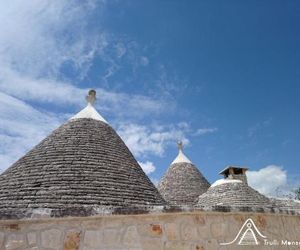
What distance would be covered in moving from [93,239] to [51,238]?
0.43 m

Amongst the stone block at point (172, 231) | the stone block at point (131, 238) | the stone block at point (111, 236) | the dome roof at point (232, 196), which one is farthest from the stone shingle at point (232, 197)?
the stone block at point (111, 236)

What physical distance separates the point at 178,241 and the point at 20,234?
5.65 feet

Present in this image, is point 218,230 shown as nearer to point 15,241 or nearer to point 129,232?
point 129,232

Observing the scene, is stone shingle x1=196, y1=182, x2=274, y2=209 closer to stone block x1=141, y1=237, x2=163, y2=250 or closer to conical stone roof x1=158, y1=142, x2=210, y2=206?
conical stone roof x1=158, y1=142, x2=210, y2=206

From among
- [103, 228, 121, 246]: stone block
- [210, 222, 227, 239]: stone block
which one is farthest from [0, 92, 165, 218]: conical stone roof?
[210, 222, 227, 239]: stone block

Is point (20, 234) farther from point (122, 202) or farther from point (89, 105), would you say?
point (89, 105)

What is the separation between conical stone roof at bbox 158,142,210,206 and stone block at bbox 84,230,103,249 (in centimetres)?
891

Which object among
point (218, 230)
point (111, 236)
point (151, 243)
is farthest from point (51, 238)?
point (218, 230)

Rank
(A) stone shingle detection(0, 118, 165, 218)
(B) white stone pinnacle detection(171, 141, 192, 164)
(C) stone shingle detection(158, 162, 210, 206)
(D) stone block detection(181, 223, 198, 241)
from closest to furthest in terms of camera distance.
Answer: (D) stone block detection(181, 223, 198, 241), (A) stone shingle detection(0, 118, 165, 218), (C) stone shingle detection(158, 162, 210, 206), (B) white stone pinnacle detection(171, 141, 192, 164)

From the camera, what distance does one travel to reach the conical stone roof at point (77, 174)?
5824mm

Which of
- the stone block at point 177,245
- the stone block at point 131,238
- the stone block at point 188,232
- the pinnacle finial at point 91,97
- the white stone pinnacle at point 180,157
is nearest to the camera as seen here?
the stone block at point 131,238

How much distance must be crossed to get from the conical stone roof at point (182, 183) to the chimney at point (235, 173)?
215 centimetres

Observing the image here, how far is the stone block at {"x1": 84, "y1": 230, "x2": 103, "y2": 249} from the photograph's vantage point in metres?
3.41

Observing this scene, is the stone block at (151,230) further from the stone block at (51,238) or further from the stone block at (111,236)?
the stone block at (51,238)
